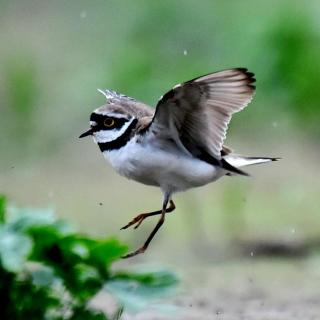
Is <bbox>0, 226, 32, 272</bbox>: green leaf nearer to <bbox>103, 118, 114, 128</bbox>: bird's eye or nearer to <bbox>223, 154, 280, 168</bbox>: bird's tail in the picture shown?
<bbox>103, 118, 114, 128</bbox>: bird's eye

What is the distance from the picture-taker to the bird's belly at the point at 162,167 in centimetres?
642

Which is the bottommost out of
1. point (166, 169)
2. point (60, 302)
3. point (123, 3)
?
point (123, 3)

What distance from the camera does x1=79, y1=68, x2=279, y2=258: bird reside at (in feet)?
20.8

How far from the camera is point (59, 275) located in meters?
4.52

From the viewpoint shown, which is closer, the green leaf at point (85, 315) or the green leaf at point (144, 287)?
the green leaf at point (144, 287)

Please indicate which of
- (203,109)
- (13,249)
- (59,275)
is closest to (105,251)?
(59,275)

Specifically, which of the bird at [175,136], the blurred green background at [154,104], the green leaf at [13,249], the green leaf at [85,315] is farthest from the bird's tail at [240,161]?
the green leaf at [13,249]

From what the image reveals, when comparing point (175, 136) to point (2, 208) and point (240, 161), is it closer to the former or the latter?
point (240, 161)

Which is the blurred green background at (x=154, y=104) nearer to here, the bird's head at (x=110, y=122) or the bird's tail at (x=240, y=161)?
the bird's tail at (x=240, y=161)

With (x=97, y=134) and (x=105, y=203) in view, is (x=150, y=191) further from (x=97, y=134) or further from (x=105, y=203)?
(x=97, y=134)

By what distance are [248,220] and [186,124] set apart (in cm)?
226

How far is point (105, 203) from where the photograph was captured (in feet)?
30.3

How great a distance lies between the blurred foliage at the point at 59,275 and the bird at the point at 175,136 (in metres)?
1.81

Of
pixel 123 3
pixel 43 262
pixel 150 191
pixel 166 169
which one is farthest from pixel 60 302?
pixel 123 3
